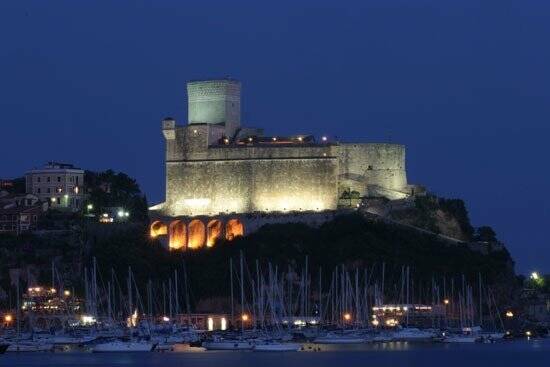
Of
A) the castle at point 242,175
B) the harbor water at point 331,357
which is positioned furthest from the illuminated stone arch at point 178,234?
the harbor water at point 331,357

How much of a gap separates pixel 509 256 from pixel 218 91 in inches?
714

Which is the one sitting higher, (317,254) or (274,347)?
(317,254)

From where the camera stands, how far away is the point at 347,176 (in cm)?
11269

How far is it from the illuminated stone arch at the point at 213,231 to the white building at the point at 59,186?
36.6 ft

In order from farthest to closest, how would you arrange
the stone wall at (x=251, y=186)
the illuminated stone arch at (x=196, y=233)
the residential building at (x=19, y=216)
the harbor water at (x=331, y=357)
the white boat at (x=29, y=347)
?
the residential building at (x=19, y=216)
the illuminated stone arch at (x=196, y=233)
the stone wall at (x=251, y=186)
the white boat at (x=29, y=347)
the harbor water at (x=331, y=357)

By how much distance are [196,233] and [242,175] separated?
3995mm

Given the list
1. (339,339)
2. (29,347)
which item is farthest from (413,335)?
(29,347)

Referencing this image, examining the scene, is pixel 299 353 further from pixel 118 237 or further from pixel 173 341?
pixel 118 237

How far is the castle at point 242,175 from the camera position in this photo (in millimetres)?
110562

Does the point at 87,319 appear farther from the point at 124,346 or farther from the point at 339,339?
the point at 339,339

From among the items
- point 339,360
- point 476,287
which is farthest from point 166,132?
point 339,360

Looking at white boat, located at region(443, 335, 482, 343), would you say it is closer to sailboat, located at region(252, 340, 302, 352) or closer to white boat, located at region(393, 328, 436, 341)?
white boat, located at region(393, 328, 436, 341)

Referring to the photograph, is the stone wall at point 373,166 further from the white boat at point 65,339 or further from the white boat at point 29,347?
the white boat at point 29,347

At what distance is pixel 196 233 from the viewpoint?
110812 mm
